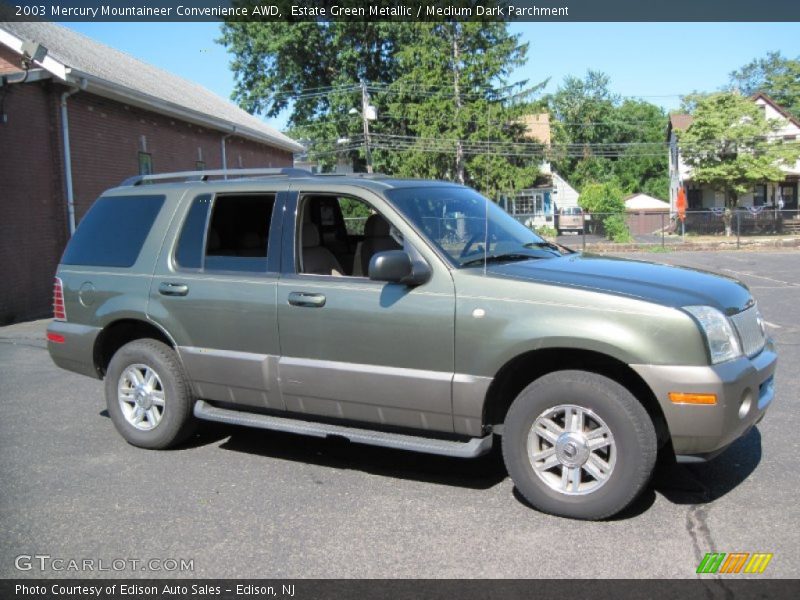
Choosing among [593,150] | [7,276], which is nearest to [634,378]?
[7,276]

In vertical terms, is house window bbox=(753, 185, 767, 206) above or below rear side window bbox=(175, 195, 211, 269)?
above

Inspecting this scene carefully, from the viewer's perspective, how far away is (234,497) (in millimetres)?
4582

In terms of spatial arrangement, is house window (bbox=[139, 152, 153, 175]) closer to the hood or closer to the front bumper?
the hood

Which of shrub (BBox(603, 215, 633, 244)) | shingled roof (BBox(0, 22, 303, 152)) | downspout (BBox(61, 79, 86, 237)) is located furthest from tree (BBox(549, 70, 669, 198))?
downspout (BBox(61, 79, 86, 237))

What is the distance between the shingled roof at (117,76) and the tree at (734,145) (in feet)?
83.0

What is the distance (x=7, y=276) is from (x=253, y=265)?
10327mm

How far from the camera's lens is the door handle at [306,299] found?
4703 millimetres

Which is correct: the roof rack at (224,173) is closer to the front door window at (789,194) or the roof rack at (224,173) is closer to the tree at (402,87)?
the tree at (402,87)

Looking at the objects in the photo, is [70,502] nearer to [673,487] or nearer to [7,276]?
[673,487]

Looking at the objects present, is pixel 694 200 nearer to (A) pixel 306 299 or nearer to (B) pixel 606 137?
(B) pixel 606 137

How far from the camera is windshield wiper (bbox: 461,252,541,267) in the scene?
14.8ft

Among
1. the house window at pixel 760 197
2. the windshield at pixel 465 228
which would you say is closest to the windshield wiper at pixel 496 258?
the windshield at pixel 465 228

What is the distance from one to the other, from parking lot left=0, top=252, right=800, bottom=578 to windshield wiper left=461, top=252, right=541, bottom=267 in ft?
4.64

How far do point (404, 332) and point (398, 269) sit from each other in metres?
0.39
